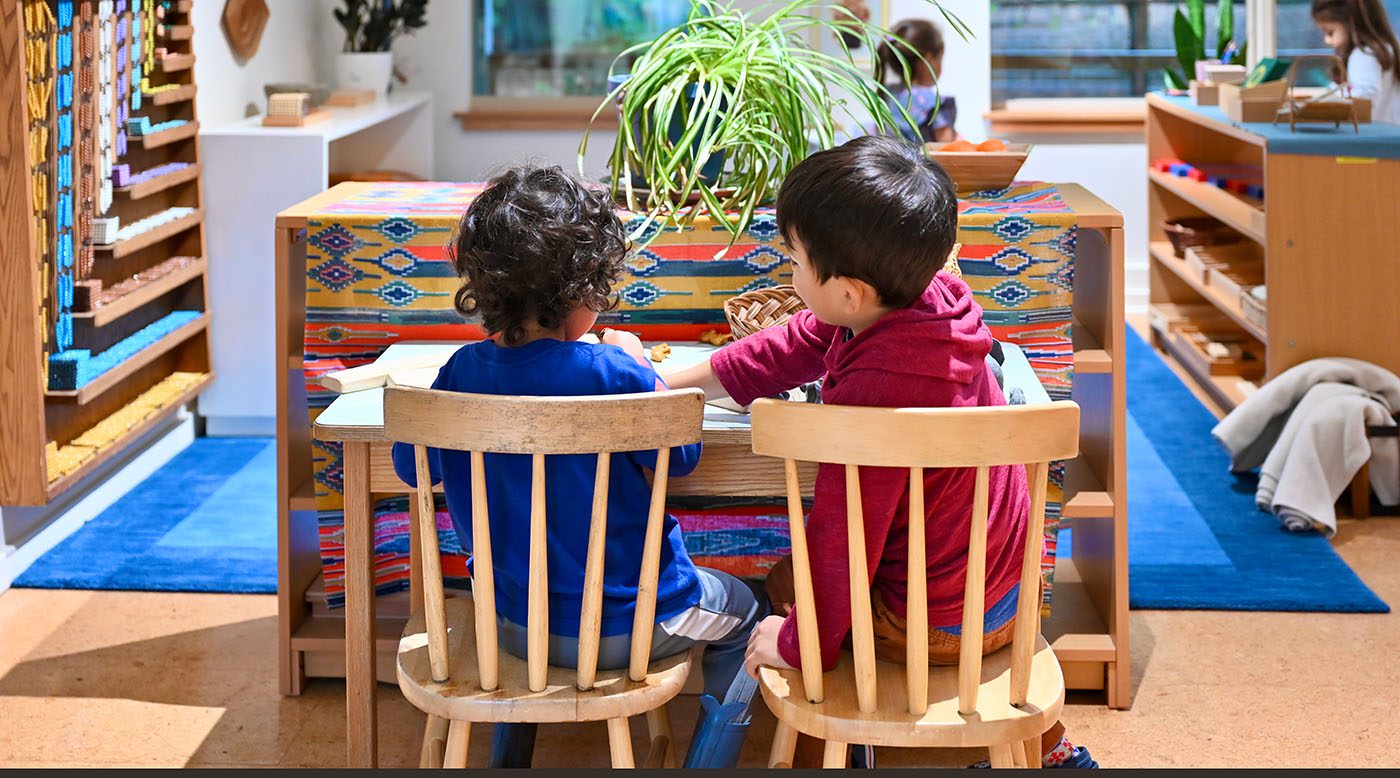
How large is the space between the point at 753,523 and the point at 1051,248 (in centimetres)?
66

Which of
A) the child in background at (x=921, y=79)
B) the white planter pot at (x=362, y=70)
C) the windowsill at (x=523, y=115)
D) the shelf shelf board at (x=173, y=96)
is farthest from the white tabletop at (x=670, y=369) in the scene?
the windowsill at (x=523, y=115)

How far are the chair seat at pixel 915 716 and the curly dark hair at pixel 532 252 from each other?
1.64 ft

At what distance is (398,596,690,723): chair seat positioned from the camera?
174cm

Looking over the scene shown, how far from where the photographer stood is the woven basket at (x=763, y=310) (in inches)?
88.2

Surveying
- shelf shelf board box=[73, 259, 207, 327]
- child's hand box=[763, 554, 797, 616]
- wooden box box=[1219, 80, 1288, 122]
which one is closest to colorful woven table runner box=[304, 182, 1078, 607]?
child's hand box=[763, 554, 797, 616]

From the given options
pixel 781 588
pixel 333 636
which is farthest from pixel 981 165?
pixel 333 636

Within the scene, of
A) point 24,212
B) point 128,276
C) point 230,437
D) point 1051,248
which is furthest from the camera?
point 230,437

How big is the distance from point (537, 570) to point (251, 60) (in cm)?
374

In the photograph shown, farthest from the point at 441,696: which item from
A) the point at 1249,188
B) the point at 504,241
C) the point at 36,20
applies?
the point at 1249,188

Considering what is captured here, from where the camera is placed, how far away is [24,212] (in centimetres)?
308

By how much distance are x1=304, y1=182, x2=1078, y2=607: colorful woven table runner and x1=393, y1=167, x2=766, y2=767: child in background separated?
0.66 m

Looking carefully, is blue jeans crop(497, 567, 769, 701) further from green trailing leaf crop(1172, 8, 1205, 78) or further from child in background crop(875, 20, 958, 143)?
green trailing leaf crop(1172, 8, 1205, 78)

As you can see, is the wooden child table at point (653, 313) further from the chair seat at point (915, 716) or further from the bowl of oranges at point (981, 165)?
the chair seat at point (915, 716)

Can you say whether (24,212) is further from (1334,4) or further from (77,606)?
(1334,4)
